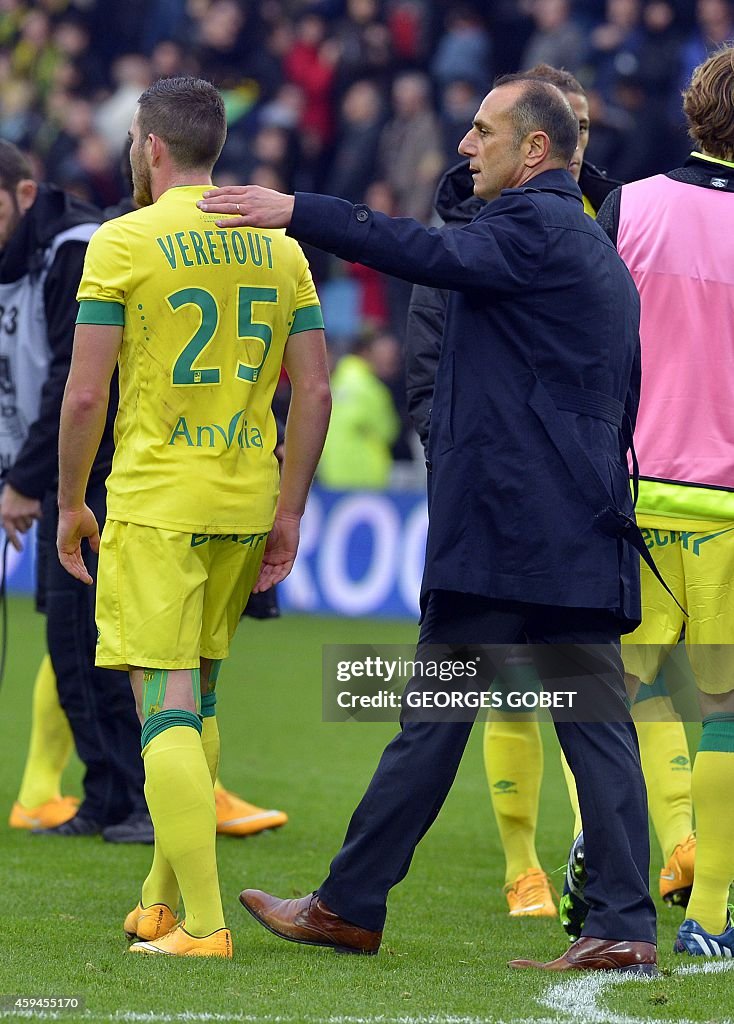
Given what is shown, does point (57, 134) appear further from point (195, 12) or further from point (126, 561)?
point (126, 561)

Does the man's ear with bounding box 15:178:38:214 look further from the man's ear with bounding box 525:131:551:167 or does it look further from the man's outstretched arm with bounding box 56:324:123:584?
the man's ear with bounding box 525:131:551:167

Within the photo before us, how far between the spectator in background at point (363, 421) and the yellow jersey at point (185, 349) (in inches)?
426

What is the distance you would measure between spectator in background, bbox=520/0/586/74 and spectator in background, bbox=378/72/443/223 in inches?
40.5

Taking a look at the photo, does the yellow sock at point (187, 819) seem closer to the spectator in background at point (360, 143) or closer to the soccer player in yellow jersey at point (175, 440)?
the soccer player in yellow jersey at point (175, 440)

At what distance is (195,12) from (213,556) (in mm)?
15092

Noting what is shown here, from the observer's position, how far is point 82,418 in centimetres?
388

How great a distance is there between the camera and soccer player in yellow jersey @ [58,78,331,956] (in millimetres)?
3832

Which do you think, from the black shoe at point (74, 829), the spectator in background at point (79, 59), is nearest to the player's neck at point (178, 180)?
the black shoe at point (74, 829)

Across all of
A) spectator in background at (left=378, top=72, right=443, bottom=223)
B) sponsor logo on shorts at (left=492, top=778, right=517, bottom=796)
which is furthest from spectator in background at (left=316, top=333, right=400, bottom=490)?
sponsor logo on shorts at (left=492, top=778, right=517, bottom=796)

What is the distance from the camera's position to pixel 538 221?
3695 millimetres

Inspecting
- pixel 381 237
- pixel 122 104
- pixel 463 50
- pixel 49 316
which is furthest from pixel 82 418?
pixel 122 104

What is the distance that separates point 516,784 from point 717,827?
2.62 ft

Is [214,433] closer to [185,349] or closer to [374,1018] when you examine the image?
[185,349]

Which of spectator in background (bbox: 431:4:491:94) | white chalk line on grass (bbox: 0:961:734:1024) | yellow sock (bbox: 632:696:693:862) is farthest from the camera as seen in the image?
spectator in background (bbox: 431:4:491:94)
